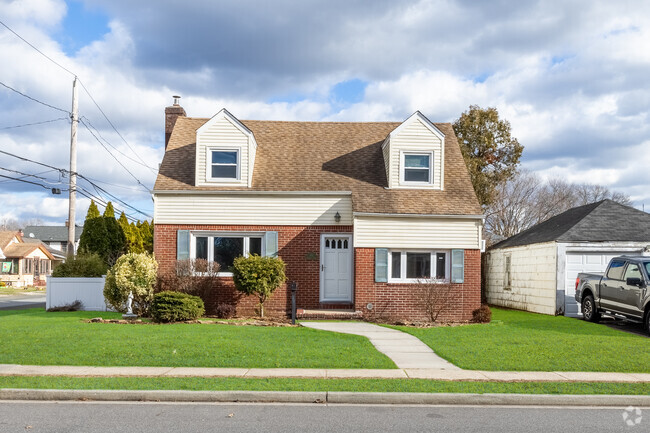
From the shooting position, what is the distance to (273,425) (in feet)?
23.0

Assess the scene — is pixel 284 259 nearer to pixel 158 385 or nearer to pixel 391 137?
pixel 391 137

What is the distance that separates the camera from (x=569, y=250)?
19.5 meters

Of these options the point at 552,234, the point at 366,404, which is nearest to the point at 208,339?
the point at 366,404

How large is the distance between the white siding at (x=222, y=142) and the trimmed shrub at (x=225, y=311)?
426 centimetres

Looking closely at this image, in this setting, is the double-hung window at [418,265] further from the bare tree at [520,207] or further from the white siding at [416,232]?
the bare tree at [520,207]

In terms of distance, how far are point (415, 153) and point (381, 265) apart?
4323mm

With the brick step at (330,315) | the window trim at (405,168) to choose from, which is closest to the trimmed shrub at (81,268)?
the brick step at (330,315)

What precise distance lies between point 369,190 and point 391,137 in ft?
6.61

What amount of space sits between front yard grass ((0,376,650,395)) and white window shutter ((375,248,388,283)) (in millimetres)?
9118

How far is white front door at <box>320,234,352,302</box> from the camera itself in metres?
19.4

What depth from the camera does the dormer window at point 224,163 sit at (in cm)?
1989

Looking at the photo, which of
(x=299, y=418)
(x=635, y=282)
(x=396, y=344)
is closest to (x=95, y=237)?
(x=396, y=344)

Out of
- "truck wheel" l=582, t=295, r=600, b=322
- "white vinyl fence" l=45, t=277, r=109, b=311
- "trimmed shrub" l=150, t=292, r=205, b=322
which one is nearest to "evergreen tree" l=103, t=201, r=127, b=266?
"white vinyl fence" l=45, t=277, r=109, b=311

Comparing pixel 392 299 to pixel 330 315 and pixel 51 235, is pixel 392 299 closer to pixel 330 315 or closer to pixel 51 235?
pixel 330 315
